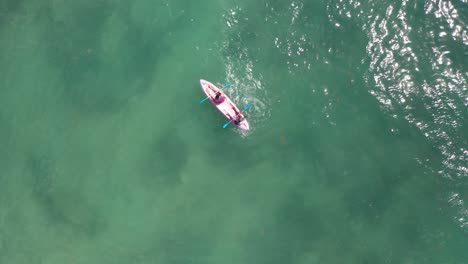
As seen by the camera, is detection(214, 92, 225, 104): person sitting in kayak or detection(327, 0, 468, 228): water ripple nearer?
detection(327, 0, 468, 228): water ripple

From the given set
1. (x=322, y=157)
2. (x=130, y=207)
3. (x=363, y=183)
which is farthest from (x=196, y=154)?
(x=363, y=183)

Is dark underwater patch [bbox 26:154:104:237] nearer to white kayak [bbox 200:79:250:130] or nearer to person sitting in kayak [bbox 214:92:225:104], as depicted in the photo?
white kayak [bbox 200:79:250:130]

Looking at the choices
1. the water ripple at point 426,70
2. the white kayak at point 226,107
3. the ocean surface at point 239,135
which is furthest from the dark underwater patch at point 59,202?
the water ripple at point 426,70

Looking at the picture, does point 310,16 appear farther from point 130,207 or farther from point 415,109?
point 130,207

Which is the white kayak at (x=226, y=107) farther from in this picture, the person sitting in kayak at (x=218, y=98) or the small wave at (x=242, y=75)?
the small wave at (x=242, y=75)

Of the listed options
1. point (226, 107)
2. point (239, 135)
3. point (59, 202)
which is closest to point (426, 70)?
point (239, 135)

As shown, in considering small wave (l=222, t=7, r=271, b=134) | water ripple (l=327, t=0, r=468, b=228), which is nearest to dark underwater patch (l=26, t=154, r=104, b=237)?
small wave (l=222, t=7, r=271, b=134)
